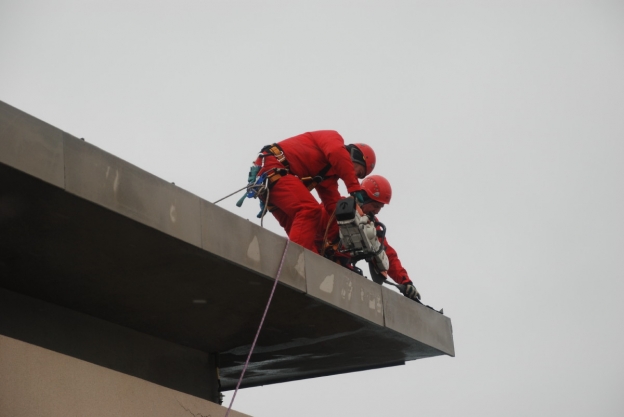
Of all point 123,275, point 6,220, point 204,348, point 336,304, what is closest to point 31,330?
point 123,275

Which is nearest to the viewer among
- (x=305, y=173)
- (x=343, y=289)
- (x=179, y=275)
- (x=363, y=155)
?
(x=179, y=275)

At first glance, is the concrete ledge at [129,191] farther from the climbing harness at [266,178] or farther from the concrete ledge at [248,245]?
the climbing harness at [266,178]

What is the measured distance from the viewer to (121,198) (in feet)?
20.7

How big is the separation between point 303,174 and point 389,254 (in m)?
1.34

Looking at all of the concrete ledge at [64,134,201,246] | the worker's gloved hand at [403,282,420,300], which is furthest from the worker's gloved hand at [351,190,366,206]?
the concrete ledge at [64,134,201,246]

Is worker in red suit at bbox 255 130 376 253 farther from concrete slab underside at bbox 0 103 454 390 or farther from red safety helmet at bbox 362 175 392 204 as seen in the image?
concrete slab underside at bbox 0 103 454 390

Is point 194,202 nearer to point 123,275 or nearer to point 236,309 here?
point 123,275

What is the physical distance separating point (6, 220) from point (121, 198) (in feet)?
2.45

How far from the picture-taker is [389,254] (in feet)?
31.9

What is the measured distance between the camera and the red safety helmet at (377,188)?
9711 mm

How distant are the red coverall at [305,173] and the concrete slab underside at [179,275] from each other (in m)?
0.66

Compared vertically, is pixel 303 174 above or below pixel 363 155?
below

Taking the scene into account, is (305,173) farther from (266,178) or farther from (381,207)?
(381,207)

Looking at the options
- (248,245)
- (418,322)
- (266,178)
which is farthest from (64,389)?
(418,322)
